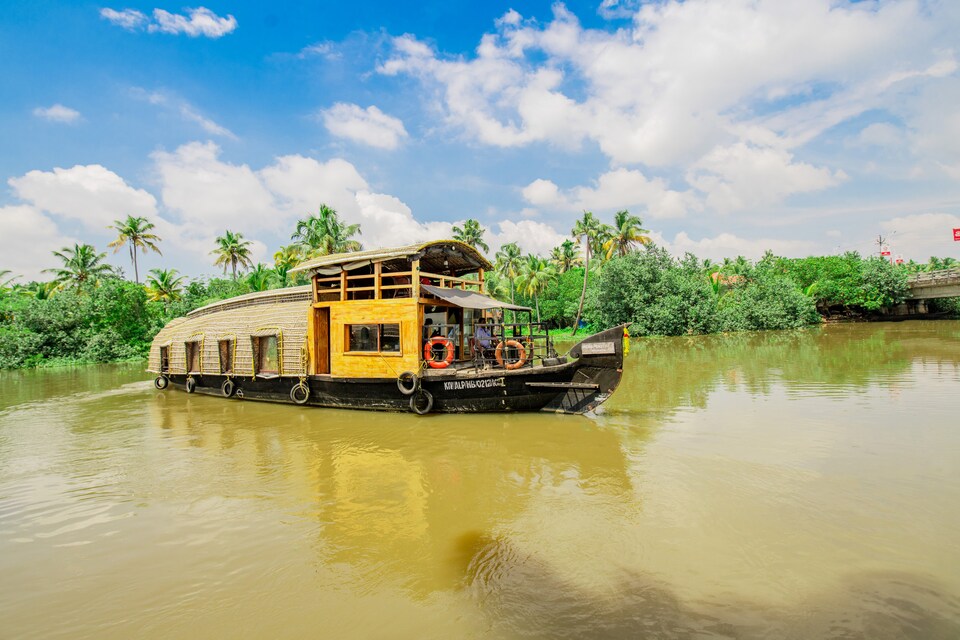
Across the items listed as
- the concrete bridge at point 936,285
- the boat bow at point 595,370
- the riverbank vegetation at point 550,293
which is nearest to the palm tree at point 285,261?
the riverbank vegetation at point 550,293

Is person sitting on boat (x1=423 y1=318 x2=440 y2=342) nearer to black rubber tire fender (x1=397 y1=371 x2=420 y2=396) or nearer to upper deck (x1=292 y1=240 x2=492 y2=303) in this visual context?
upper deck (x1=292 y1=240 x2=492 y2=303)

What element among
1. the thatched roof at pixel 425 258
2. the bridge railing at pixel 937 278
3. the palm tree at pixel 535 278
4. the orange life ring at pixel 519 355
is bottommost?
the orange life ring at pixel 519 355

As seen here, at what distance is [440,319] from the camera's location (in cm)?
1105

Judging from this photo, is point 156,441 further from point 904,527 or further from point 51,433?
point 904,527

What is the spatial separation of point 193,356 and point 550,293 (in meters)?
32.8

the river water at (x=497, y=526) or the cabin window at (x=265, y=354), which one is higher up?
the cabin window at (x=265, y=354)

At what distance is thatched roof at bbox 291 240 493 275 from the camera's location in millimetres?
9945

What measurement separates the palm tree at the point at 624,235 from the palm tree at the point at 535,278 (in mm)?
5418

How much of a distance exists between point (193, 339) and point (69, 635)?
37.5 feet

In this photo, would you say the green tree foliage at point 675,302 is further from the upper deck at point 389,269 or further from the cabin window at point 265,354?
the cabin window at point 265,354

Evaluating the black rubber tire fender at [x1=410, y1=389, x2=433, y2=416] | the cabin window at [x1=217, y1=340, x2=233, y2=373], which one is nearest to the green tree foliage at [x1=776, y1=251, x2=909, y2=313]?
the black rubber tire fender at [x1=410, y1=389, x2=433, y2=416]

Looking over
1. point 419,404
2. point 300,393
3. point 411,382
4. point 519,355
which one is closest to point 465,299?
point 519,355

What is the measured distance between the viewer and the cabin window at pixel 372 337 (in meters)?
10.3

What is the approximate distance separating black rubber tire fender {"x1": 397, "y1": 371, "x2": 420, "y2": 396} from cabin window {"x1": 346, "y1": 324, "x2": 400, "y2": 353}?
2.45ft
